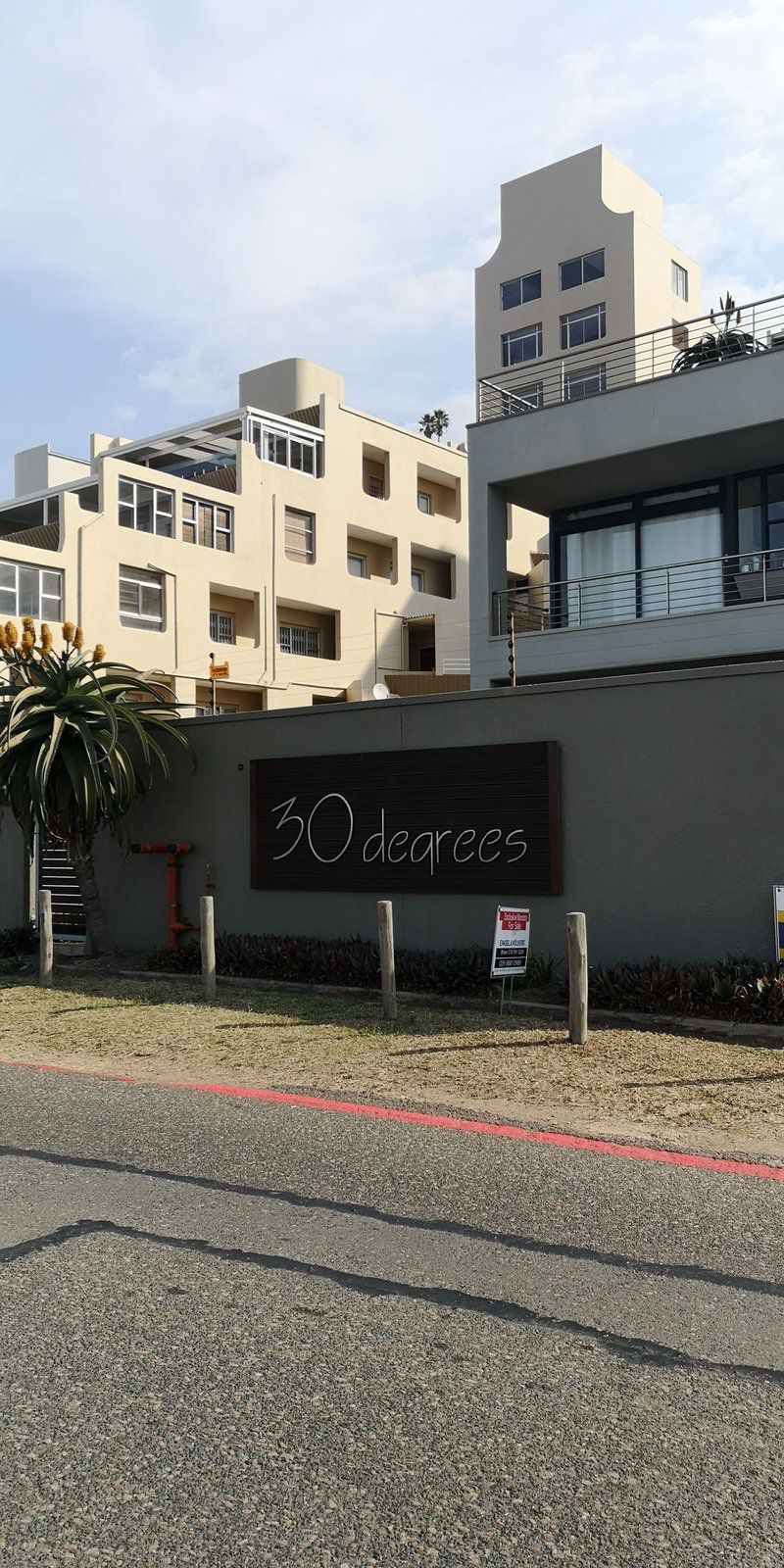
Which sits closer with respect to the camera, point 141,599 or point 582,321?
point 141,599

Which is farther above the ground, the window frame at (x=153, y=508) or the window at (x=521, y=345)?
the window at (x=521, y=345)

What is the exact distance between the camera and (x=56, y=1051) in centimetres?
1034

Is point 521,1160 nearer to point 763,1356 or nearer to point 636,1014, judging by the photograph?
point 763,1356

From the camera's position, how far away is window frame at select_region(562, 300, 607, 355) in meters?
47.8

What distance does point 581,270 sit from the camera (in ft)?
157

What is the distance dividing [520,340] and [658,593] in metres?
32.5

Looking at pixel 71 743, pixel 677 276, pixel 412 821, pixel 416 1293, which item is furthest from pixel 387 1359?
pixel 677 276

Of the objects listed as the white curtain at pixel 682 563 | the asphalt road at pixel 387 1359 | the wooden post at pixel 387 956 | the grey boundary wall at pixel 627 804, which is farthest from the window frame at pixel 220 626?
the asphalt road at pixel 387 1359

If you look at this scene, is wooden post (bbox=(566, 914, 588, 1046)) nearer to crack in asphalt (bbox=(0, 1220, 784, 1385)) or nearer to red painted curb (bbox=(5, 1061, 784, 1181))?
red painted curb (bbox=(5, 1061, 784, 1181))

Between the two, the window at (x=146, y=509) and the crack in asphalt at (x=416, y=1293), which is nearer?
the crack in asphalt at (x=416, y=1293)

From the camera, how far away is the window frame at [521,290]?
49.0 m

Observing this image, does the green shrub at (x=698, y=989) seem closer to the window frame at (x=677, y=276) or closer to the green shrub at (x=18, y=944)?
the green shrub at (x=18, y=944)

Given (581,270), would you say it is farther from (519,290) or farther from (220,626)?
(220,626)

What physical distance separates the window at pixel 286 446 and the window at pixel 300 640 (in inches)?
233
